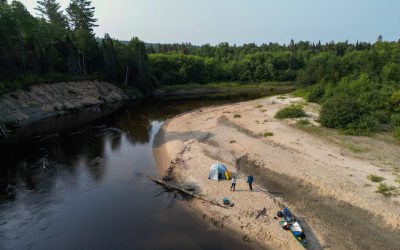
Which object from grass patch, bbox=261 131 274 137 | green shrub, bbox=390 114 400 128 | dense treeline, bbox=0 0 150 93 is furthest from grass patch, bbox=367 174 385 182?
dense treeline, bbox=0 0 150 93

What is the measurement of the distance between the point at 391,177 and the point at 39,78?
7215cm

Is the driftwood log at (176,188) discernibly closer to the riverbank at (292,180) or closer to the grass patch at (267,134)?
the riverbank at (292,180)

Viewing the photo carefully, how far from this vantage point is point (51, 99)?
233ft

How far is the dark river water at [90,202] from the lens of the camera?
75.3 ft

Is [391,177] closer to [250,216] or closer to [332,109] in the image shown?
[250,216]

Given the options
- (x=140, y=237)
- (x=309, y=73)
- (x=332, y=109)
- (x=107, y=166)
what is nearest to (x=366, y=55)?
(x=309, y=73)

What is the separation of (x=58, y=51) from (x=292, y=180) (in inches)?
3180

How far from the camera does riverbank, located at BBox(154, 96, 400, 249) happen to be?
2297 centimetres

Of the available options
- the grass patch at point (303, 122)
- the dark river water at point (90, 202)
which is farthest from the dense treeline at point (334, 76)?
the dark river water at point (90, 202)

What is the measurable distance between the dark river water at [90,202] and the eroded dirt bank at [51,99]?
46.6ft

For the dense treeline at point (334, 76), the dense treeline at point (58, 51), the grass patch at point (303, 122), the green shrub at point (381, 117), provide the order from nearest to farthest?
the dense treeline at point (334, 76) → the green shrub at point (381, 117) → the grass patch at point (303, 122) → the dense treeline at point (58, 51)

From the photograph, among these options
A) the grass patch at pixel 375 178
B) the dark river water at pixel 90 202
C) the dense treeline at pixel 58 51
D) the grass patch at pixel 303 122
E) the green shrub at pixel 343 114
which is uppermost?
the dense treeline at pixel 58 51

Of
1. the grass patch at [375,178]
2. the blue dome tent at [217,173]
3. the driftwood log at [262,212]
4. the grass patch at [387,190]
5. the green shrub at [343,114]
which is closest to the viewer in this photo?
the driftwood log at [262,212]

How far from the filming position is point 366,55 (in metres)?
94.5
